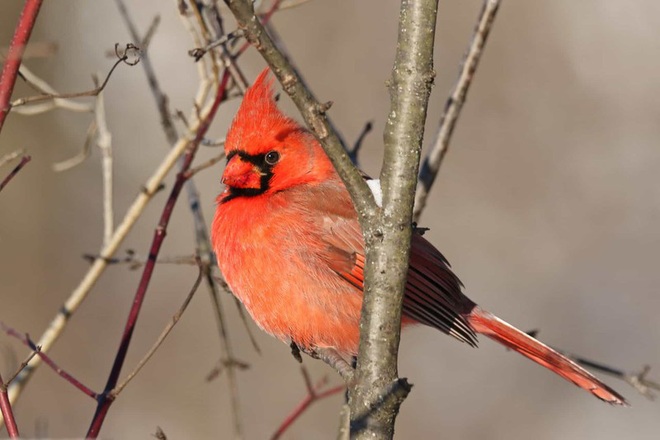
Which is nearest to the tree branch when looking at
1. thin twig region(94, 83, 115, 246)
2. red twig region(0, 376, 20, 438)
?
red twig region(0, 376, 20, 438)

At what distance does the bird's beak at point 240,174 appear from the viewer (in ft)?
9.67

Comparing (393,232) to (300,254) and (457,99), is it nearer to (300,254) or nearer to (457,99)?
(300,254)

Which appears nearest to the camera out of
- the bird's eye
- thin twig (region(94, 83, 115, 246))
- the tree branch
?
the tree branch

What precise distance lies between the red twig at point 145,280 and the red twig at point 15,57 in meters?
0.61

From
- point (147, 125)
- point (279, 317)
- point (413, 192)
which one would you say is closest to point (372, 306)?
point (413, 192)

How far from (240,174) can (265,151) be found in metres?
0.11

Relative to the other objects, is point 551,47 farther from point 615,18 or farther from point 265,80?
point 265,80

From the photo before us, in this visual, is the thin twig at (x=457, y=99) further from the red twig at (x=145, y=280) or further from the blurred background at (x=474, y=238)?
the blurred background at (x=474, y=238)

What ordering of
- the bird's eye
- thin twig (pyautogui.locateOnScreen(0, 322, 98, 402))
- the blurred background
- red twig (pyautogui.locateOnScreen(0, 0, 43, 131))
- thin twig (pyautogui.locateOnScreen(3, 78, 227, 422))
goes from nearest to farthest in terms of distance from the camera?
red twig (pyautogui.locateOnScreen(0, 0, 43, 131)), thin twig (pyautogui.locateOnScreen(0, 322, 98, 402)), thin twig (pyautogui.locateOnScreen(3, 78, 227, 422)), the bird's eye, the blurred background

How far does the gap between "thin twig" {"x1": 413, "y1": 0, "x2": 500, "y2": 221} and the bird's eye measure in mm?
456

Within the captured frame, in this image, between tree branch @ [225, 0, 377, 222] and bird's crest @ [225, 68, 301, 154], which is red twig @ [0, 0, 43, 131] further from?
bird's crest @ [225, 68, 301, 154]

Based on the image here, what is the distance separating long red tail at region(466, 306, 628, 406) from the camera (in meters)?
3.08

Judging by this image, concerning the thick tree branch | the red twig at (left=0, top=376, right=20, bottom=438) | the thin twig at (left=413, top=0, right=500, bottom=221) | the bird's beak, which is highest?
the thin twig at (left=413, top=0, right=500, bottom=221)

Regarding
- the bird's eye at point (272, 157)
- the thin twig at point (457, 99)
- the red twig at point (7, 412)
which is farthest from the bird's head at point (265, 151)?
the red twig at point (7, 412)
